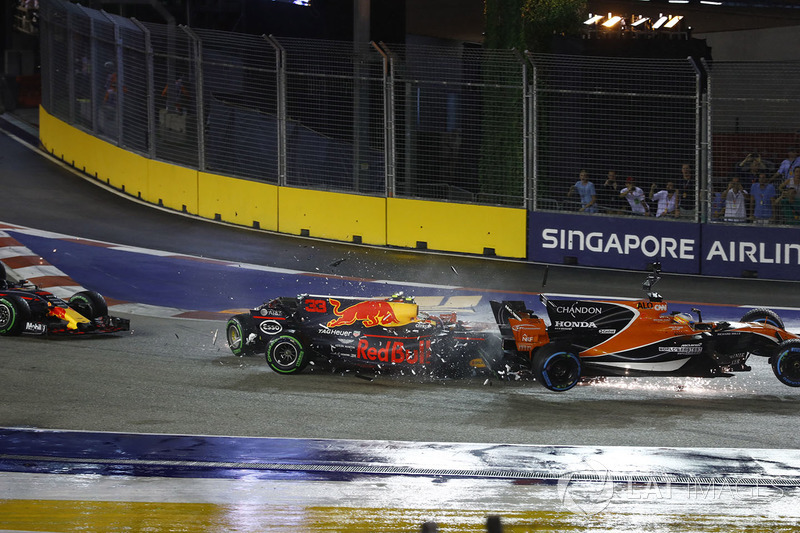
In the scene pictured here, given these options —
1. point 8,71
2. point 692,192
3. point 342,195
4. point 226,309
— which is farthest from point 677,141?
point 8,71

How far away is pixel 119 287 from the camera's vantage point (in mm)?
15000

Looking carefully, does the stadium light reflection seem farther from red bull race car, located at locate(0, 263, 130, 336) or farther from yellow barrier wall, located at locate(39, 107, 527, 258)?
red bull race car, located at locate(0, 263, 130, 336)

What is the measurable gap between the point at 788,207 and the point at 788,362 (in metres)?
5.57

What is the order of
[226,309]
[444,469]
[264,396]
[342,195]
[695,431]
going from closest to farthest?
[444,469] < [695,431] < [264,396] < [226,309] < [342,195]

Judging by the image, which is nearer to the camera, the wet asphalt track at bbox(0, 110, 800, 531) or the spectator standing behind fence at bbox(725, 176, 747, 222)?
the wet asphalt track at bbox(0, 110, 800, 531)

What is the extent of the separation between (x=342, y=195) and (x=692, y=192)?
18.7 ft

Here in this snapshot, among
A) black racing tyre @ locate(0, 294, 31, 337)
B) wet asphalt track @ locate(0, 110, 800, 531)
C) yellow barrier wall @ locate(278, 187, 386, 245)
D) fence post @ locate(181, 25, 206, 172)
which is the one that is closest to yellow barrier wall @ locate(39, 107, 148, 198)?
fence post @ locate(181, 25, 206, 172)

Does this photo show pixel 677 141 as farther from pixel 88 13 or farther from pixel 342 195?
pixel 88 13

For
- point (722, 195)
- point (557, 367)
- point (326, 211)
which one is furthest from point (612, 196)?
point (557, 367)

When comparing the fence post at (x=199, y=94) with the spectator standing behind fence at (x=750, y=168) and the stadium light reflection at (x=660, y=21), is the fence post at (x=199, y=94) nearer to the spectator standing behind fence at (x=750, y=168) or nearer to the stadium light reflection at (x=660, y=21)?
the spectator standing behind fence at (x=750, y=168)

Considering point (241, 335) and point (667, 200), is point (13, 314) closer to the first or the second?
point (241, 335)

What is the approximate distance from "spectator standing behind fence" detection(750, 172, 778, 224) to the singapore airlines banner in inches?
8.2

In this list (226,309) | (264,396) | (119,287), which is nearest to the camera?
(264,396)

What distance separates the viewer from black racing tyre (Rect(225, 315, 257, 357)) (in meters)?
11.1
